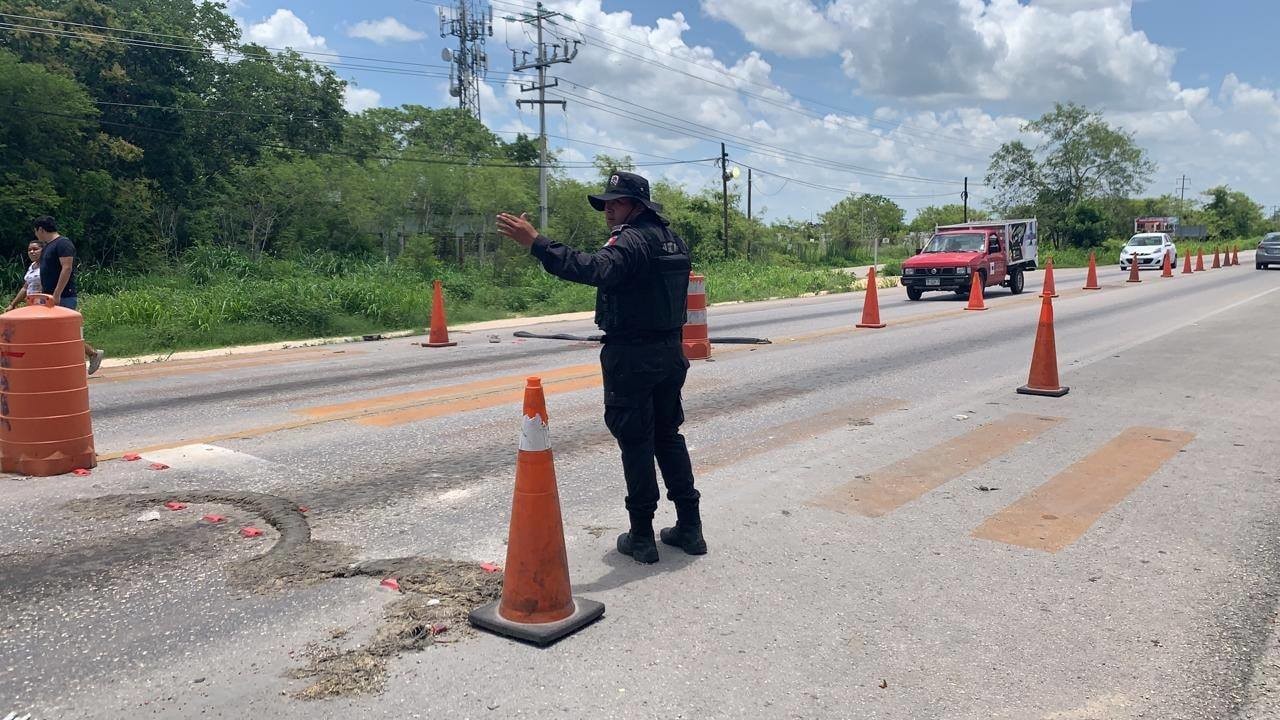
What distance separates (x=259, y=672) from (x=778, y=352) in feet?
32.8

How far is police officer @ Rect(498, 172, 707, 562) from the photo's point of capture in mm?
4082

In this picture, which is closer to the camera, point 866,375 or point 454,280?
point 866,375

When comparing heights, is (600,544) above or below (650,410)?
below

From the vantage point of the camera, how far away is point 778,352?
12625mm

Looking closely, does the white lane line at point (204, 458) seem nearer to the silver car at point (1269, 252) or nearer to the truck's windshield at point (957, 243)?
the truck's windshield at point (957, 243)

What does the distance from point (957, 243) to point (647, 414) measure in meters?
22.2

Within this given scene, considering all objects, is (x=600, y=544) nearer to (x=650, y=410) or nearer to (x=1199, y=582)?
(x=650, y=410)

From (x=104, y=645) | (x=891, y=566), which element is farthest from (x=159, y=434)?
(x=891, y=566)

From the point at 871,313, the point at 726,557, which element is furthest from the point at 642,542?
the point at 871,313

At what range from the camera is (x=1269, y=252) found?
1535 inches

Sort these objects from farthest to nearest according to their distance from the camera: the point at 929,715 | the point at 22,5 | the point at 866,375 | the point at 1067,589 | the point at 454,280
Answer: the point at 22,5 → the point at 454,280 → the point at 866,375 → the point at 1067,589 → the point at 929,715

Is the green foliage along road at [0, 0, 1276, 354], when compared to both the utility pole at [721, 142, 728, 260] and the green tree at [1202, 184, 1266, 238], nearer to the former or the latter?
the utility pole at [721, 142, 728, 260]

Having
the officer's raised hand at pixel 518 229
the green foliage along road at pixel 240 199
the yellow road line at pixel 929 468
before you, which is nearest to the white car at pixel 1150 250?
the green foliage along road at pixel 240 199

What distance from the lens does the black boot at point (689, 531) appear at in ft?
14.8
